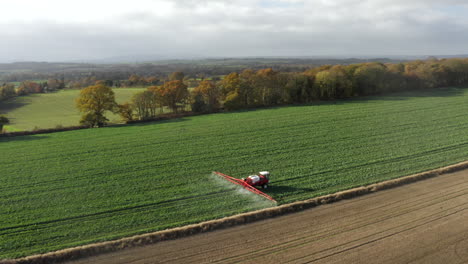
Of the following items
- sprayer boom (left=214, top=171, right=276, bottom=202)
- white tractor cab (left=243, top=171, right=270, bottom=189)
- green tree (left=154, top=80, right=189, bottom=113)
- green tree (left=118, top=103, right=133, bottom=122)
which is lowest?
sprayer boom (left=214, top=171, right=276, bottom=202)

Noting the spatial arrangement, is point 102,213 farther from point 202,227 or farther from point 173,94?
point 173,94

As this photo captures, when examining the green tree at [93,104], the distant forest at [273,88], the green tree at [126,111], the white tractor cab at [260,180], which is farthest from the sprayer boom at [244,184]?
the distant forest at [273,88]

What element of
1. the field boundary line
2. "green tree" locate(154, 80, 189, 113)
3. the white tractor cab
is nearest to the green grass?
"green tree" locate(154, 80, 189, 113)

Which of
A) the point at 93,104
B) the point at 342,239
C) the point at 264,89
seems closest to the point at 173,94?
the point at 93,104

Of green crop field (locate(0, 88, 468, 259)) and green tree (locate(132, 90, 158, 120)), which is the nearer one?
green crop field (locate(0, 88, 468, 259))

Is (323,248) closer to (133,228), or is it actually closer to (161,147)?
(133,228)

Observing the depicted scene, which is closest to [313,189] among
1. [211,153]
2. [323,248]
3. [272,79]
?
[323,248]

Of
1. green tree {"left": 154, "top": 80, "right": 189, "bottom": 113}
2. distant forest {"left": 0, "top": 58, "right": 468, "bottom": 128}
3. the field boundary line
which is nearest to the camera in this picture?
the field boundary line

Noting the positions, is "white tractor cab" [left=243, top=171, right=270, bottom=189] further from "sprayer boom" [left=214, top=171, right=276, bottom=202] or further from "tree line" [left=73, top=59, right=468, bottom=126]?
"tree line" [left=73, top=59, right=468, bottom=126]

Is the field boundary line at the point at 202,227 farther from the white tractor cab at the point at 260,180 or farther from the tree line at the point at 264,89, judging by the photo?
the tree line at the point at 264,89
